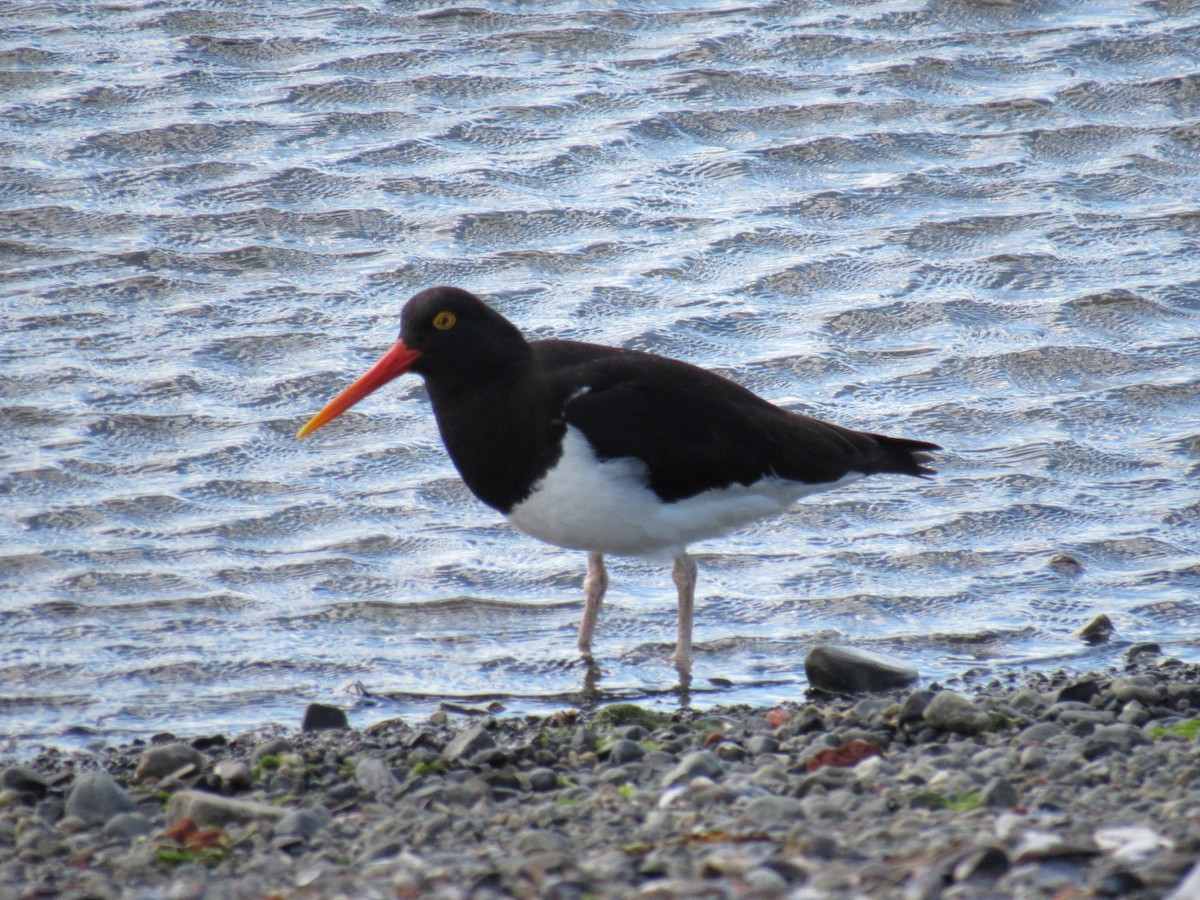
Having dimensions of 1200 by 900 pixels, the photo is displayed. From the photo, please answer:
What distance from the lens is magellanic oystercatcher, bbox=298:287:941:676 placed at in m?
5.91

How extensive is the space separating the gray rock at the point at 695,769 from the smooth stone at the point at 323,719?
152 centimetres

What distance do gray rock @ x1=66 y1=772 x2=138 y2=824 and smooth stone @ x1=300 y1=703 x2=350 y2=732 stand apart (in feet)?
3.61

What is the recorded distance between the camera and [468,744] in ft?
16.1

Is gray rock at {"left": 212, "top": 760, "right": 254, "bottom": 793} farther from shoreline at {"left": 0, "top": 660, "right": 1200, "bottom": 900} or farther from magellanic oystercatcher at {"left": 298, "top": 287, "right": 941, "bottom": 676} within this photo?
magellanic oystercatcher at {"left": 298, "top": 287, "right": 941, "bottom": 676}

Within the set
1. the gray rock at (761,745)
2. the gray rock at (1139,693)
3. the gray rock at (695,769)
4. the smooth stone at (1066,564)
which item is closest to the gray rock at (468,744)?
the gray rock at (695,769)

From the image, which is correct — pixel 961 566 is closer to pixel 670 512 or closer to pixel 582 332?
pixel 670 512

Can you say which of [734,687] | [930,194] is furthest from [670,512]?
[930,194]

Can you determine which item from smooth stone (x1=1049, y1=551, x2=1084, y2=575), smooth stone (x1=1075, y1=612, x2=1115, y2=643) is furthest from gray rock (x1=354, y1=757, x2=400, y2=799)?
smooth stone (x1=1049, y1=551, x2=1084, y2=575)

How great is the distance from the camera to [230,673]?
6.12 metres

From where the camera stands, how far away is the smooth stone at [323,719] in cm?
558

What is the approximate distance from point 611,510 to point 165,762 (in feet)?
6.01

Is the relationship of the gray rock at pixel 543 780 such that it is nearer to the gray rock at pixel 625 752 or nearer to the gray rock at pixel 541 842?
the gray rock at pixel 625 752

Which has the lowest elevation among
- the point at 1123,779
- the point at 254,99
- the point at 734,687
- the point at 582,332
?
the point at 734,687

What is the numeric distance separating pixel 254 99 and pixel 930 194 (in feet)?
15.7
